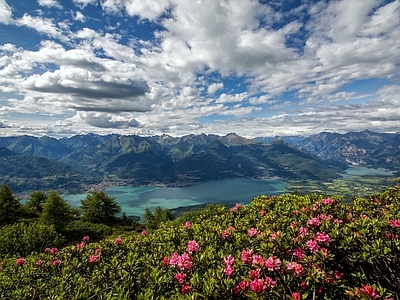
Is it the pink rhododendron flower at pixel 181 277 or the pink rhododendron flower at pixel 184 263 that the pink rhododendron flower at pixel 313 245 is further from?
the pink rhododendron flower at pixel 181 277

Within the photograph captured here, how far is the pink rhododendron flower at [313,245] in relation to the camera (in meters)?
5.71

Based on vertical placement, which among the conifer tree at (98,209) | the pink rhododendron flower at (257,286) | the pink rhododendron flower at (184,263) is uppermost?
the pink rhododendron flower at (257,286)

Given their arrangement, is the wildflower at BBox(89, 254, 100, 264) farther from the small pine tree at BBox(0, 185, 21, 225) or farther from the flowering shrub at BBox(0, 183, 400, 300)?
the small pine tree at BBox(0, 185, 21, 225)

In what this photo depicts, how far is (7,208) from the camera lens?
6012cm

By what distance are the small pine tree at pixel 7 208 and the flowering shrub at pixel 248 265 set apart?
213ft

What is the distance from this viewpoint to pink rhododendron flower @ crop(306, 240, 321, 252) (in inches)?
225

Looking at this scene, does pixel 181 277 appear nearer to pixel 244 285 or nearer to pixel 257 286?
pixel 244 285

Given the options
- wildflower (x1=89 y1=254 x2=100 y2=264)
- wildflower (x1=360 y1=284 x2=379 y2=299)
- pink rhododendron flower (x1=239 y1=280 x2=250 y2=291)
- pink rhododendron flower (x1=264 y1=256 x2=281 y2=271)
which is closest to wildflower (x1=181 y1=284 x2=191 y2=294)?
pink rhododendron flower (x1=239 y1=280 x2=250 y2=291)

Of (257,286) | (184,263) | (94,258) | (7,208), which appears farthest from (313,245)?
(7,208)

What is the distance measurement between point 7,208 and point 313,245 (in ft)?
249

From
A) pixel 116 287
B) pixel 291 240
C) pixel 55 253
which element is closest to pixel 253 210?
pixel 291 240

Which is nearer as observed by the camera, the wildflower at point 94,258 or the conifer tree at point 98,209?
the wildflower at point 94,258

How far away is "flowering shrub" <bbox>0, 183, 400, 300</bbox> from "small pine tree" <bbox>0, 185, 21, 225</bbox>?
64.8 m

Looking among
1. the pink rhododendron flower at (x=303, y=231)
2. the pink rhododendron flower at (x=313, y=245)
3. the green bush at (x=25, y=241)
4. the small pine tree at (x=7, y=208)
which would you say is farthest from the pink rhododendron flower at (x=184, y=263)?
the small pine tree at (x=7, y=208)
